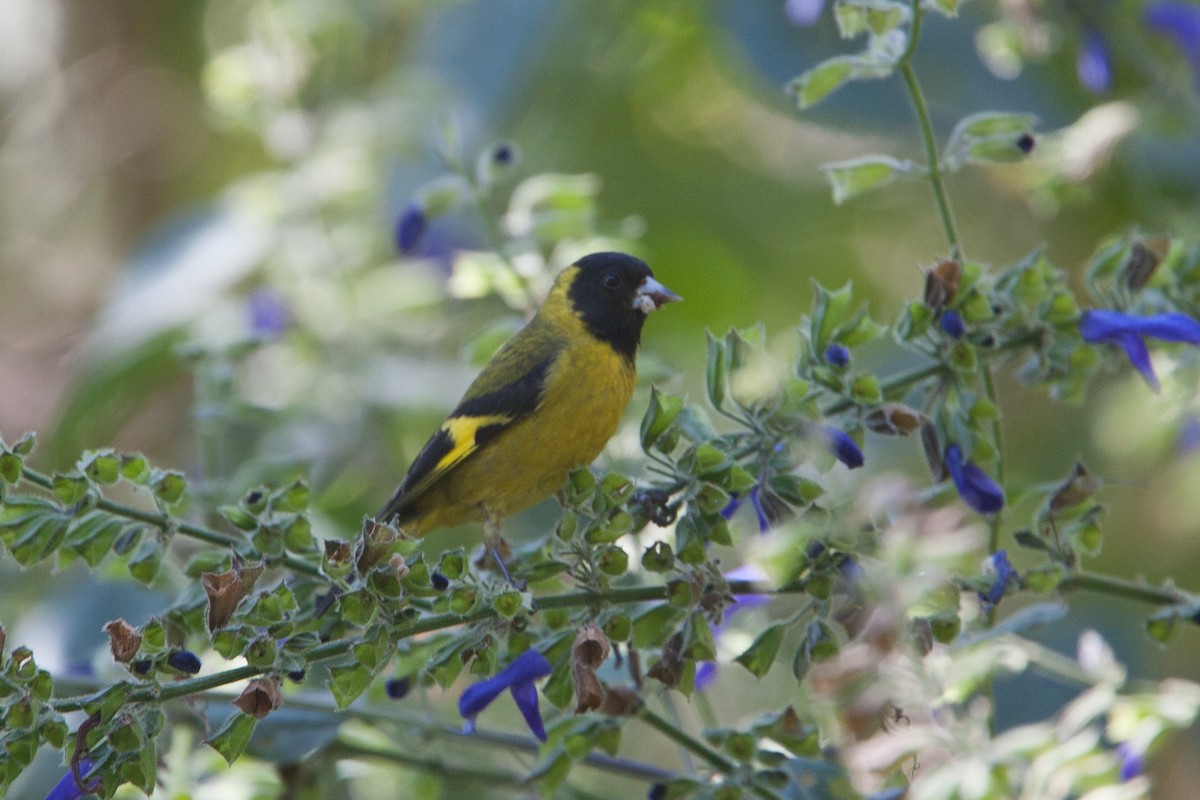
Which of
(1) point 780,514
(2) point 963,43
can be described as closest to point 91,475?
(1) point 780,514

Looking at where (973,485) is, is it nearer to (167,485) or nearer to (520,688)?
(520,688)

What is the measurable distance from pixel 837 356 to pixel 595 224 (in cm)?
93

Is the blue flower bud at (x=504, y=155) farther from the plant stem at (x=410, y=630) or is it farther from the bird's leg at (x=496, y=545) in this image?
the plant stem at (x=410, y=630)

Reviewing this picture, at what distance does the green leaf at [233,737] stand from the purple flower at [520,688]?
273 millimetres

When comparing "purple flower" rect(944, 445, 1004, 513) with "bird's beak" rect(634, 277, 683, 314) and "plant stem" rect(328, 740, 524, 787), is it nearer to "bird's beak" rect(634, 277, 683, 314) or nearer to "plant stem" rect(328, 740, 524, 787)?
"plant stem" rect(328, 740, 524, 787)

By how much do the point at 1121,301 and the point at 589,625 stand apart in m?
0.76

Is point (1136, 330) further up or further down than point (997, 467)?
further up

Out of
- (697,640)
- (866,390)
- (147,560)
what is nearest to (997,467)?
(866,390)

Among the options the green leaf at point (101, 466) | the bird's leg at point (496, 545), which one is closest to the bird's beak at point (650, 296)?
the bird's leg at point (496, 545)

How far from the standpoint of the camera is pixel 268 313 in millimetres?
2650

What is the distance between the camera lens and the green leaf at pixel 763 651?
139 centimetres

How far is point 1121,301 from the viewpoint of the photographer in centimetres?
Answer: 160

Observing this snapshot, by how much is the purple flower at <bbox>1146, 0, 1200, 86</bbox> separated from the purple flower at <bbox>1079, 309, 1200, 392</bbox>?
0.79 metres

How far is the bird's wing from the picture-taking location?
2.02 metres
